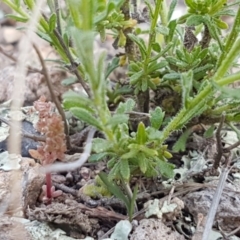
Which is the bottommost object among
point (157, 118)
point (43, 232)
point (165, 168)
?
point (43, 232)

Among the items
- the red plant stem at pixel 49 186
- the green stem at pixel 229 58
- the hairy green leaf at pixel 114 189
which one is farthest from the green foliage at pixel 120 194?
the green stem at pixel 229 58

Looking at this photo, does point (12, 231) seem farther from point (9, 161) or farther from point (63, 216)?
point (9, 161)

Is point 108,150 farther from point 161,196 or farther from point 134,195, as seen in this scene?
point 161,196

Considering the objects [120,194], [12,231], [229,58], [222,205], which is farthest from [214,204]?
[12,231]

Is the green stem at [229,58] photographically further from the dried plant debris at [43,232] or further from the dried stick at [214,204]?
the dried plant debris at [43,232]

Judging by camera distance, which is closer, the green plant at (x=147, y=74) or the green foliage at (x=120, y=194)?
the green plant at (x=147, y=74)

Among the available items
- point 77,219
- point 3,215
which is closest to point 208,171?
point 77,219

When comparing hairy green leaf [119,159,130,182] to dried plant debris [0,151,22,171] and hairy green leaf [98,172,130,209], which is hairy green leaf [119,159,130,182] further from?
dried plant debris [0,151,22,171]

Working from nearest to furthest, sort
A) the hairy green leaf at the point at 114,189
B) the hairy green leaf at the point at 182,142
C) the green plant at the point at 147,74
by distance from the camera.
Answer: the green plant at the point at 147,74
the hairy green leaf at the point at 114,189
the hairy green leaf at the point at 182,142

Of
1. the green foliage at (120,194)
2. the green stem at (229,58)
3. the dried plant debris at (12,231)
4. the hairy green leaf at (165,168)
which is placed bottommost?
the dried plant debris at (12,231)

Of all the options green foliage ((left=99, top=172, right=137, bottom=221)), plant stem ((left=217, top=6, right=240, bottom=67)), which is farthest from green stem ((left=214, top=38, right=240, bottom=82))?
green foliage ((left=99, top=172, right=137, bottom=221))
